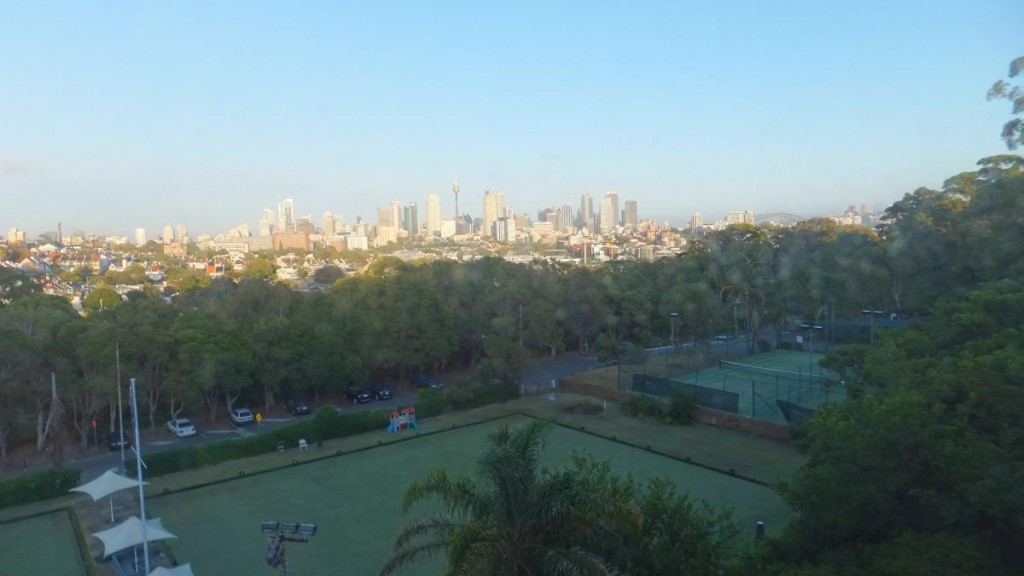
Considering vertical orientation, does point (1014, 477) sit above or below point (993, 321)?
below

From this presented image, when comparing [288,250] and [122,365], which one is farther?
[288,250]

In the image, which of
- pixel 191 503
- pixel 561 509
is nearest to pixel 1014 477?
pixel 561 509

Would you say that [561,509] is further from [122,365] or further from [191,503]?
[122,365]

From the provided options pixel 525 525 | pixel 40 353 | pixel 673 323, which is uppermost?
pixel 40 353

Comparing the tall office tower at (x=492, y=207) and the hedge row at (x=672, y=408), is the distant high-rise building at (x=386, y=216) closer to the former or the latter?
the tall office tower at (x=492, y=207)

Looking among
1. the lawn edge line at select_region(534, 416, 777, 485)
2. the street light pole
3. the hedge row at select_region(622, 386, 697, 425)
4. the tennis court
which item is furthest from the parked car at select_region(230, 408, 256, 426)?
the street light pole

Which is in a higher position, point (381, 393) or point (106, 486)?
point (106, 486)

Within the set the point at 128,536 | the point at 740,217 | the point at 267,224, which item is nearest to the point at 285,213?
the point at 267,224

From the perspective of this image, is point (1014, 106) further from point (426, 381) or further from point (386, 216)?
→ point (386, 216)
